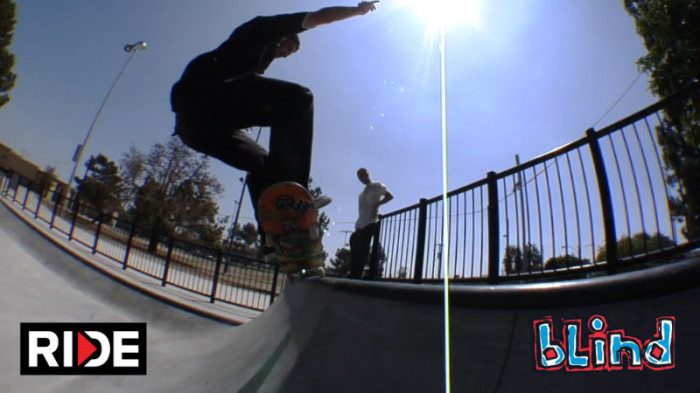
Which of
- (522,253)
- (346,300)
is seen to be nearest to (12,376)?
(346,300)

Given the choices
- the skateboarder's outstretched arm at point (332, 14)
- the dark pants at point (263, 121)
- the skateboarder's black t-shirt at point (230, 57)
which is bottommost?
the dark pants at point (263, 121)

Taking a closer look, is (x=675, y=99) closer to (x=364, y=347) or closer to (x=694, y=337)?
(x=694, y=337)

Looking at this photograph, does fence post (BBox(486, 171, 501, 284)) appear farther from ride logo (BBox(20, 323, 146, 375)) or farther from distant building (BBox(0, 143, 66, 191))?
distant building (BBox(0, 143, 66, 191))

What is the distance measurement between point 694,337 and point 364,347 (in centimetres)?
68

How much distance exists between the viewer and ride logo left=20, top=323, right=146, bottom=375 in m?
1.66

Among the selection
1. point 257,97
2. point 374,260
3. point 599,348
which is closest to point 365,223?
point 374,260

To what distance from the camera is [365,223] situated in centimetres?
511

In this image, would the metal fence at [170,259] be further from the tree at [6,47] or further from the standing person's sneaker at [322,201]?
the tree at [6,47]

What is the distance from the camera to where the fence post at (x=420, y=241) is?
4.57 metres

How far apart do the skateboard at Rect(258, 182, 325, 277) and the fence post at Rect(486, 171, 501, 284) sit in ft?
8.78

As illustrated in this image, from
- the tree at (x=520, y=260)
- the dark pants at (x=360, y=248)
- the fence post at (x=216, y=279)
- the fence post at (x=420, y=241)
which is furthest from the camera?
the fence post at (x=216, y=279)

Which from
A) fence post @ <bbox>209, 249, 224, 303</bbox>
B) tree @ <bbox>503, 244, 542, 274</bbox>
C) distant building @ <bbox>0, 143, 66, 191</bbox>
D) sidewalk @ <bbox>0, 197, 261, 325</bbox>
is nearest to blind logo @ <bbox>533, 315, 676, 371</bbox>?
tree @ <bbox>503, 244, 542, 274</bbox>

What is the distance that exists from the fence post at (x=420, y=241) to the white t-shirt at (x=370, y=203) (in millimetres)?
679

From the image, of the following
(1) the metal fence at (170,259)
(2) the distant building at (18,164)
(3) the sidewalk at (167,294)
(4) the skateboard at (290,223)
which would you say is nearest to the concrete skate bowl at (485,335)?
(4) the skateboard at (290,223)
